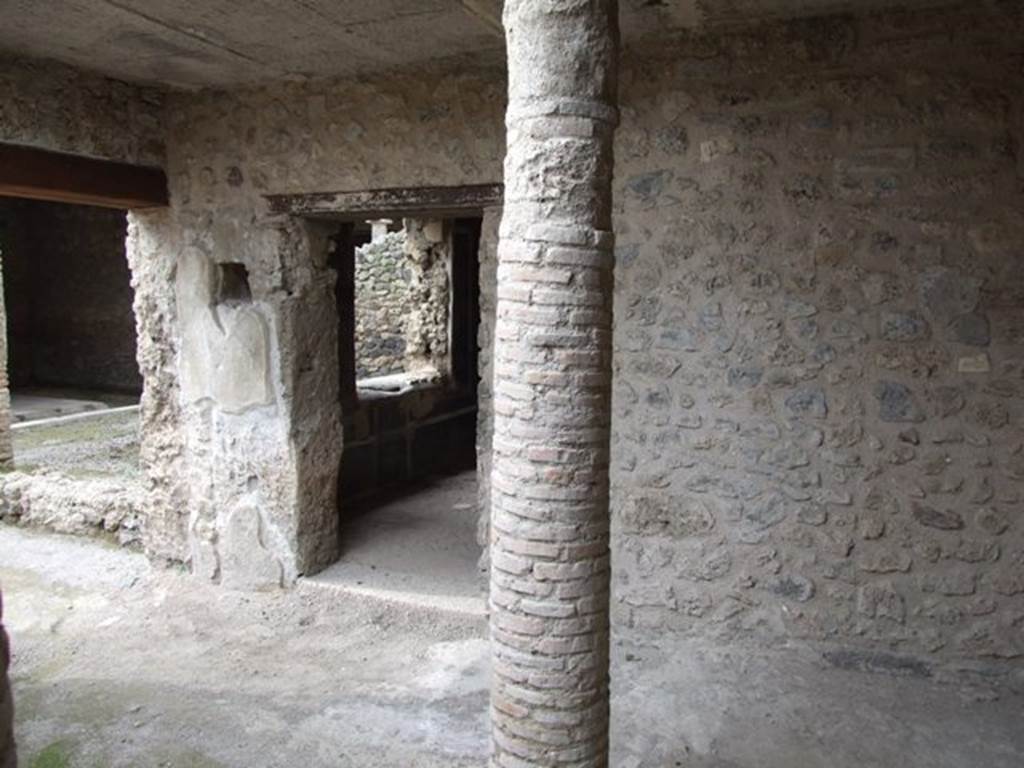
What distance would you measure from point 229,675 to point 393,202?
2654 millimetres

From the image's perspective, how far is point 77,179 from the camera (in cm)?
495

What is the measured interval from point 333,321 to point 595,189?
3.34 m

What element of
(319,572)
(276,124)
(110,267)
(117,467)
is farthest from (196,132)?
(110,267)

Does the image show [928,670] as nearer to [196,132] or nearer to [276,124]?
[276,124]

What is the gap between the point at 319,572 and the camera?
216 inches

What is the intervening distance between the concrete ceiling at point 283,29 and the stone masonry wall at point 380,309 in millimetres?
5966

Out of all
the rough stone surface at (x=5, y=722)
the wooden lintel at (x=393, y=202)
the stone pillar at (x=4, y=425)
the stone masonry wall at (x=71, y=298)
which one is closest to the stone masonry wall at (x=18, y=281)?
the stone masonry wall at (x=71, y=298)

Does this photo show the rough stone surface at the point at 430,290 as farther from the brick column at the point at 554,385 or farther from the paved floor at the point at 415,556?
the brick column at the point at 554,385

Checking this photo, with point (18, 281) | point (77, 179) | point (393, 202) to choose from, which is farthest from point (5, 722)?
point (18, 281)

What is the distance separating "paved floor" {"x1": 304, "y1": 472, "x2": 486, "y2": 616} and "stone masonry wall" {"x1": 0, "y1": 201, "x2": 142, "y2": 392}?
10771 mm

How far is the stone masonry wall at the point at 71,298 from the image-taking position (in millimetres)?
15938

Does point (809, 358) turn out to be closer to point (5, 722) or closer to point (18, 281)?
point (5, 722)

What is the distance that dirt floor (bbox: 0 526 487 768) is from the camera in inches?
146

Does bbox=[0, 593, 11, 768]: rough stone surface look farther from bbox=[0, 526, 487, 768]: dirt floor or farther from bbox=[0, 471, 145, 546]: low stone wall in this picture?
bbox=[0, 471, 145, 546]: low stone wall
